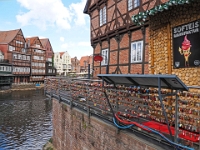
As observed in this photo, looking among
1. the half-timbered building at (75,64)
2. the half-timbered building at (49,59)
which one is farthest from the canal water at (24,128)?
the half-timbered building at (75,64)

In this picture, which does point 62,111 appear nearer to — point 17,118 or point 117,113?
point 117,113

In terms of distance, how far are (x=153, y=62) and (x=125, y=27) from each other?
5578 mm

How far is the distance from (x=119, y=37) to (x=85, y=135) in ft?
24.4

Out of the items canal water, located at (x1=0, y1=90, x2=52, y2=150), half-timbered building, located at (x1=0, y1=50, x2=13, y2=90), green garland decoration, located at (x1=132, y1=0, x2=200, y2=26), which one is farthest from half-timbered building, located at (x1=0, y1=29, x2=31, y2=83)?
green garland decoration, located at (x1=132, y1=0, x2=200, y2=26)

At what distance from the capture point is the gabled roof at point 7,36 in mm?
54963

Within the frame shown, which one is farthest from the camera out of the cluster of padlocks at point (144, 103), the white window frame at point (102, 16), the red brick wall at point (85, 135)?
the white window frame at point (102, 16)

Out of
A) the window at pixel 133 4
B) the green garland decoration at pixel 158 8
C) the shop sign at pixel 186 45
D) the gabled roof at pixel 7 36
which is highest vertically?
the gabled roof at pixel 7 36

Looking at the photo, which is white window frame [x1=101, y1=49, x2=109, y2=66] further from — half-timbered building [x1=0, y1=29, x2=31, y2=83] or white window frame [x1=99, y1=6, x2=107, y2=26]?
half-timbered building [x1=0, y1=29, x2=31, y2=83]

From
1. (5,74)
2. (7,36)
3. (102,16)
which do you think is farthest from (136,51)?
(7,36)

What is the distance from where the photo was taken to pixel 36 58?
65.0 metres

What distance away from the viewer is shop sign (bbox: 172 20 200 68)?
19.9 feet

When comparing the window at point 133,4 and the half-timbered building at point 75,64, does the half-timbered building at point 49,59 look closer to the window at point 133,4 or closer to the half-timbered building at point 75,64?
the half-timbered building at point 75,64

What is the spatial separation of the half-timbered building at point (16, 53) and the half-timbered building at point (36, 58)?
70.0 inches

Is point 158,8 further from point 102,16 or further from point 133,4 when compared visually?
point 102,16
